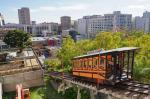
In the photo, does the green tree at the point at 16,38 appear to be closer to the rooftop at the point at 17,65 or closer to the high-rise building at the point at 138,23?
the rooftop at the point at 17,65

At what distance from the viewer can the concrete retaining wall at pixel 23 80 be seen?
2827 cm

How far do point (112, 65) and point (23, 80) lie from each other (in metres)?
15.9

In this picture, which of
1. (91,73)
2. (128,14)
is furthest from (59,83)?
(128,14)

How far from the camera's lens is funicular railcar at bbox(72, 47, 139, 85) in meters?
16.8

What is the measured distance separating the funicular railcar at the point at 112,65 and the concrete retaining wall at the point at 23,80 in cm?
1281

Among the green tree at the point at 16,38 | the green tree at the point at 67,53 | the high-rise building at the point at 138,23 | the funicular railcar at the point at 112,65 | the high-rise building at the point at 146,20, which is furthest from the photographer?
the high-rise building at the point at 138,23

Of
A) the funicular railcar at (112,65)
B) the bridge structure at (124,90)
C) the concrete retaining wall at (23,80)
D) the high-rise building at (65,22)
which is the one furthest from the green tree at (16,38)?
the high-rise building at (65,22)

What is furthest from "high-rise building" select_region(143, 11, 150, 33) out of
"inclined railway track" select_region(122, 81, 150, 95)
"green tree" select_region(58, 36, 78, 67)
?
"inclined railway track" select_region(122, 81, 150, 95)

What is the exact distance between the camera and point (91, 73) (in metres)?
19.0

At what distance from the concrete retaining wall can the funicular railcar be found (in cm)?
1281

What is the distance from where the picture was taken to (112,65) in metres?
16.9

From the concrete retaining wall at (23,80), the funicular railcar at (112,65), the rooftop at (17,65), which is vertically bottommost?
the concrete retaining wall at (23,80)

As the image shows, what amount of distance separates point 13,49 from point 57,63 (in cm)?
1473

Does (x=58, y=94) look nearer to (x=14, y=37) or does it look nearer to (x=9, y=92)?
(x=9, y=92)
